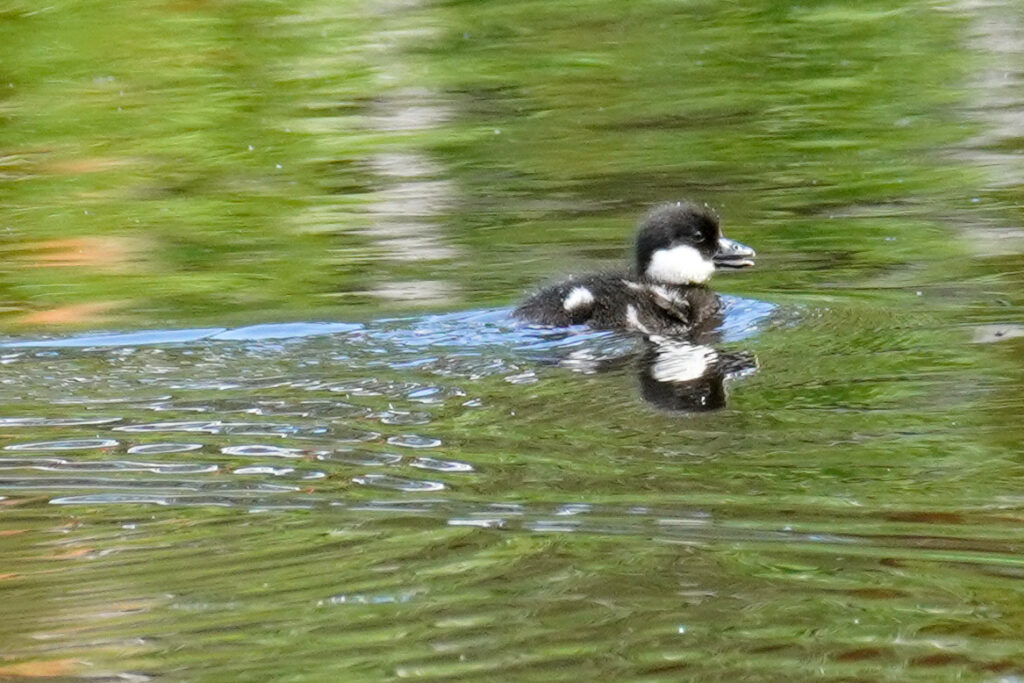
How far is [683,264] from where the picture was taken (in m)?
7.44

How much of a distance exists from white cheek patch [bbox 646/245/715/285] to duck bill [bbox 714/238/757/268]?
0.04 meters

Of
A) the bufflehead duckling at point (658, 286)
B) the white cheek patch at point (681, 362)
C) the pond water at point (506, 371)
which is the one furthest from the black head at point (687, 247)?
the white cheek patch at point (681, 362)

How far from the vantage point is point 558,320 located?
6.68 metres

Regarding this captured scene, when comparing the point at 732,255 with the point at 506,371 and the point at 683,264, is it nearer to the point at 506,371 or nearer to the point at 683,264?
the point at 683,264

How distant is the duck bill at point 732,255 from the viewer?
A: 742 cm

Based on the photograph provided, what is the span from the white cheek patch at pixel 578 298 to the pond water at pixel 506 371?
17cm

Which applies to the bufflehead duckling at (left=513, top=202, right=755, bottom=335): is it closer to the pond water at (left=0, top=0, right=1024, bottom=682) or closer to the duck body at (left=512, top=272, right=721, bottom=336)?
the duck body at (left=512, top=272, right=721, bottom=336)

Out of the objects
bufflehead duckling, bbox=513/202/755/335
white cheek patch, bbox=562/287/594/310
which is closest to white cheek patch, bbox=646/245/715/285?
bufflehead duckling, bbox=513/202/755/335

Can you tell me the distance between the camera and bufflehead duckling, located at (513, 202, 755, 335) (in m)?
6.76

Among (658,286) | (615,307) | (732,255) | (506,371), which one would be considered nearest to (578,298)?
(615,307)

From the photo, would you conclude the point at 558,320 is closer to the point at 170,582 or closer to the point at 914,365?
the point at 914,365

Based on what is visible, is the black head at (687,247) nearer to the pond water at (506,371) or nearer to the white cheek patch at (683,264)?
the white cheek patch at (683,264)

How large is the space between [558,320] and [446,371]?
0.74 m

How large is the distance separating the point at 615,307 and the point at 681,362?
53 cm
